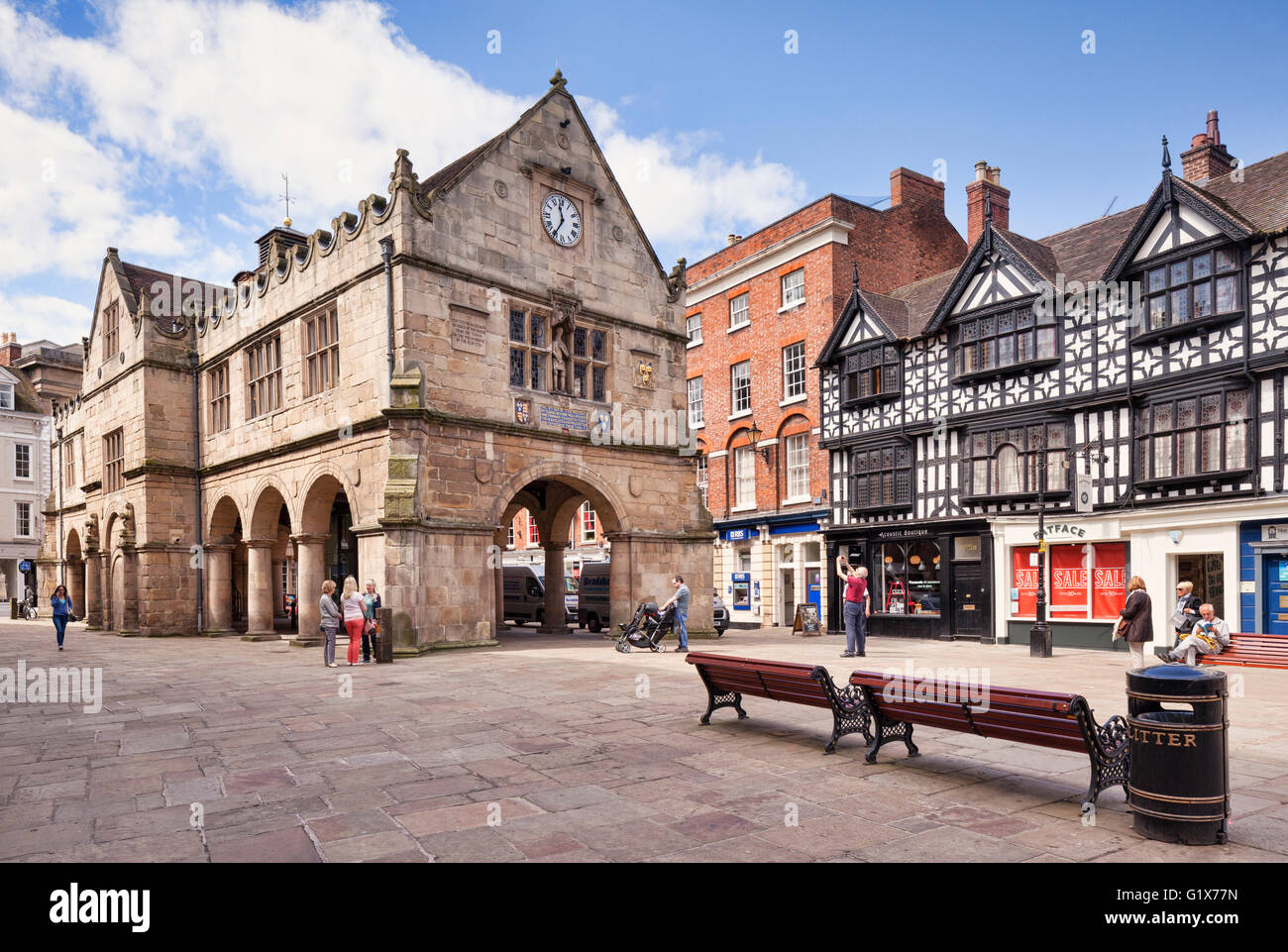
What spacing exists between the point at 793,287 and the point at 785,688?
25.1 m

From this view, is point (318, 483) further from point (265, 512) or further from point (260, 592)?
point (260, 592)

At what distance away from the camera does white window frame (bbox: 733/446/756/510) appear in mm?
33312

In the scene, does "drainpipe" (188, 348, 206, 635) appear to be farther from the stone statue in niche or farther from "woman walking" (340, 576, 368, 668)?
"woman walking" (340, 576, 368, 668)

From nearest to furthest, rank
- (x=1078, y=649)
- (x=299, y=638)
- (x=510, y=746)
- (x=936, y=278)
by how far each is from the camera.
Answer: (x=510, y=746)
(x=299, y=638)
(x=1078, y=649)
(x=936, y=278)

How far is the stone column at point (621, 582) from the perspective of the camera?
2183 cm

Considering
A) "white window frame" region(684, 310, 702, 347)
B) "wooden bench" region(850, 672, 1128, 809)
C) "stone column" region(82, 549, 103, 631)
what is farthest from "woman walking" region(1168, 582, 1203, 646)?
"stone column" region(82, 549, 103, 631)

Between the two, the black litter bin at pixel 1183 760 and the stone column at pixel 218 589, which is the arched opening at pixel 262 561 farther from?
the black litter bin at pixel 1183 760

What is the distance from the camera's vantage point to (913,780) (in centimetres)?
709

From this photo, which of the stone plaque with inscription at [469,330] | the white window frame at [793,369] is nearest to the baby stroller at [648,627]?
the stone plaque with inscription at [469,330]

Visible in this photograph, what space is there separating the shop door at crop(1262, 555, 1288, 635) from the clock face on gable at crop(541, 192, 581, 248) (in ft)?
55.4
